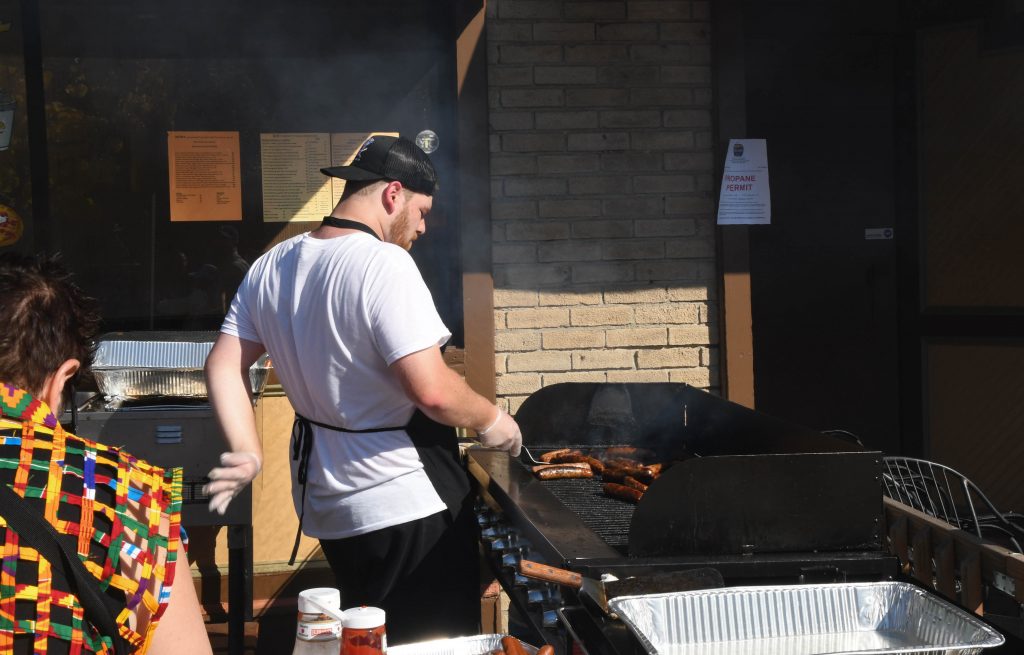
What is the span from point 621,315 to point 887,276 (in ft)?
6.61

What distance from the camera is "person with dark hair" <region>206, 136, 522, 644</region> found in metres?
2.88

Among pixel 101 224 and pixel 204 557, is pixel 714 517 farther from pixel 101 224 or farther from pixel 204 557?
pixel 101 224

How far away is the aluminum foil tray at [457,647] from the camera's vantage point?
6.77 feet

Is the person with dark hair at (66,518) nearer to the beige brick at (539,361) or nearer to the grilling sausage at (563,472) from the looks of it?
the grilling sausage at (563,472)

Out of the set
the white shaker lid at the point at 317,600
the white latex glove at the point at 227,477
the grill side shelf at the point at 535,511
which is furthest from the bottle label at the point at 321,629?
the grill side shelf at the point at 535,511

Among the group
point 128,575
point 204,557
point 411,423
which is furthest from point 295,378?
point 204,557

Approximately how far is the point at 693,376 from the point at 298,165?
241 centimetres

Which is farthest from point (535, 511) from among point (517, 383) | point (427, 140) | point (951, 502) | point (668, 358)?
point (427, 140)

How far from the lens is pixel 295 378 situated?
3078 mm

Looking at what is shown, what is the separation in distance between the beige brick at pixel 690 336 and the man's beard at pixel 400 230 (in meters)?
2.38

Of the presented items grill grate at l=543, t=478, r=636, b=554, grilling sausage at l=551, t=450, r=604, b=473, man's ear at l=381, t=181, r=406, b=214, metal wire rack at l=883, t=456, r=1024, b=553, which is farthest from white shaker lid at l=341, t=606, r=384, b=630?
metal wire rack at l=883, t=456, r=1024, b=553

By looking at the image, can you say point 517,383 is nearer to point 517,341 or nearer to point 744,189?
point 517,341

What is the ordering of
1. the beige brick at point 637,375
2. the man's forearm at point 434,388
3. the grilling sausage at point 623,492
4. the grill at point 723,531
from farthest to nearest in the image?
the beige brick at point 637,375 < the grilling sausage at point 623,492 < the man's forearm at point 434,388 < the grill at point 723,531

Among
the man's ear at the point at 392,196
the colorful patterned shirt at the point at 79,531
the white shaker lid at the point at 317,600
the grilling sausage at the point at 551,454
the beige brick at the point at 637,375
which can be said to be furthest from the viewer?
the beige brick at the point at 637,375
